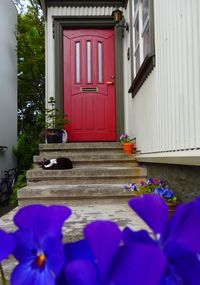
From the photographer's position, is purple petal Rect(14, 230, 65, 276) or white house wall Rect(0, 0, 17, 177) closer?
purple petal Rect(14, 230, 65, 276)

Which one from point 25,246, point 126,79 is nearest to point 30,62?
point 126,79

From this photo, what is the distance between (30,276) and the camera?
0.91ft

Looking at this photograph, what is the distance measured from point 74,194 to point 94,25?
3566 mm

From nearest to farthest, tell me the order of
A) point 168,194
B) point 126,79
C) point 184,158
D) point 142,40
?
point 184,158 → point 168,194 → point 142,40 → point 126,79

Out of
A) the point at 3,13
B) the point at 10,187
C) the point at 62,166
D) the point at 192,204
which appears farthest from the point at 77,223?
the point at 3,13

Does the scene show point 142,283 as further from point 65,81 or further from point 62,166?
point 65,81

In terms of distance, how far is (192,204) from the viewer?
0.88ft

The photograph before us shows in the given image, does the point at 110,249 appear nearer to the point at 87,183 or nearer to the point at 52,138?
the point at 87,183

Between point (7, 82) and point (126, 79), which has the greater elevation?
point (7, 82)

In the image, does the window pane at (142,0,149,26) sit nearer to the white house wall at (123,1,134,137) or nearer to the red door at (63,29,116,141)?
the white house wall at (123,1,134,137)

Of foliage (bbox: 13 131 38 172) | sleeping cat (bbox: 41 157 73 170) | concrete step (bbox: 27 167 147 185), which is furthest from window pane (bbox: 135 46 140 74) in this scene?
foliage (bbox: 13 131 38 172)

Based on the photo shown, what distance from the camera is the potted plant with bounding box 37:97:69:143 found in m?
5.30

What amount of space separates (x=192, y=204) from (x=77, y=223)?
225 centimetres

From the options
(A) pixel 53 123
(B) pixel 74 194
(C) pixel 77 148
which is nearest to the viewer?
(B) pixel 74 194
